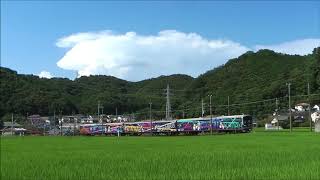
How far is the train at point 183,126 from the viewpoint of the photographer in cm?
7394

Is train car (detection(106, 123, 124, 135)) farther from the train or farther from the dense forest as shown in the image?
the dense forest

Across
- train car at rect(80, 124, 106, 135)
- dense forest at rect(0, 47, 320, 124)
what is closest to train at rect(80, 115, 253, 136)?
train car at rect(80, 124, 106, 135)

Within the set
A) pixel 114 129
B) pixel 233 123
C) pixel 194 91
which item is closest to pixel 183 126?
pixel 233 123

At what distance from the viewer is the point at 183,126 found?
81.9m

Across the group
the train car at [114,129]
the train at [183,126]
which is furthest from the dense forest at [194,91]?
the train car at [114,129]

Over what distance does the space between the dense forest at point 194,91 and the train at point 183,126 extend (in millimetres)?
15987

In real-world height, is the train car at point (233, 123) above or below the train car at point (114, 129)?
above

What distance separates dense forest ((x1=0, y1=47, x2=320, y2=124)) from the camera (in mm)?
102312

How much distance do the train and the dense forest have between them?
52.5 feet

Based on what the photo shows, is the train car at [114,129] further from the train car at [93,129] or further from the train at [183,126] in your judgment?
the train car at [93,129]

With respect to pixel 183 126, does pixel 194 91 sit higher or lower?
higher

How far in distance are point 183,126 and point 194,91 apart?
4764cm

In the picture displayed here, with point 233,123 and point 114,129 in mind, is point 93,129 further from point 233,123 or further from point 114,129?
point 233,123

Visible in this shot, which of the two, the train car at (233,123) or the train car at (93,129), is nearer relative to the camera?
the train car at (233,123)
